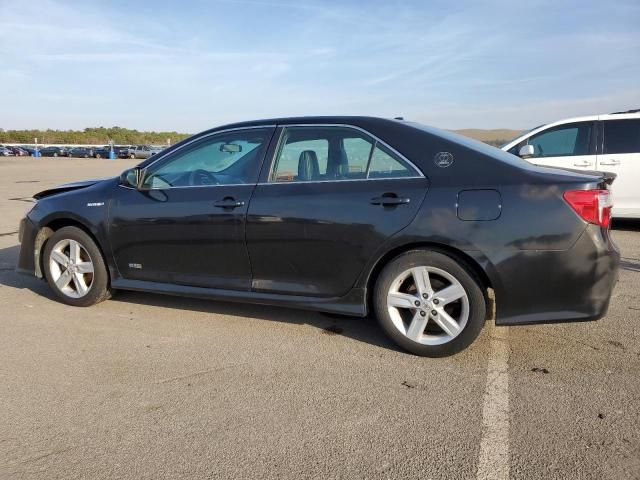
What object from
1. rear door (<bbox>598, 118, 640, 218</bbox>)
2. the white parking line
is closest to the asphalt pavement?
the white parking line

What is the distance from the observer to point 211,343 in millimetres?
3727

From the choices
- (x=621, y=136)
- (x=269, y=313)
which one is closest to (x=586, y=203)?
(x=269, y=313)

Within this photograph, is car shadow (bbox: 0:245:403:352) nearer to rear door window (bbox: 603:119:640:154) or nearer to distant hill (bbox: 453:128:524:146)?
distant hill (bbox: 453:128:524:146)

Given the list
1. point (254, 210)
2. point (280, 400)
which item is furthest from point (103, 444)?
point (254, 210)

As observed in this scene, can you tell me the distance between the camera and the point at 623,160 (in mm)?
7488

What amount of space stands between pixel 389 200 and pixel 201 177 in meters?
1.60

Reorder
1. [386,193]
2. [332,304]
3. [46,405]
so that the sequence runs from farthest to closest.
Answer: [332,304], [386,193], [46,405]

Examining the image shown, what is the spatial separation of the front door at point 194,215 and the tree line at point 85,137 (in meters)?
86.7

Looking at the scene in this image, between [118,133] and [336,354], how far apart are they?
111 meters

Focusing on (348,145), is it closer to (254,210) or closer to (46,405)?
(254,210)

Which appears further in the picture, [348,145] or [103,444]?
[348,145]

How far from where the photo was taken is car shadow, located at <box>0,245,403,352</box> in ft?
12.8

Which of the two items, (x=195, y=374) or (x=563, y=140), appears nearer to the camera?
(x=195, y=374)

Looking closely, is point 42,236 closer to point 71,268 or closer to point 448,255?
point 71,268
